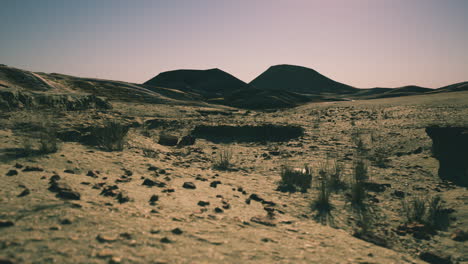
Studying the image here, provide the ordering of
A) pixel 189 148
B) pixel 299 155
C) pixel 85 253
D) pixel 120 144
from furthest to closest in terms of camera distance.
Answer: pixel 189 148, pixel 299 155, pixel 120 144, pixel 85 253

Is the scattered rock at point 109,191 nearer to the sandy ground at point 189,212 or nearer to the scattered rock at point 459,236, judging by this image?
the sandy ground at point 189,212

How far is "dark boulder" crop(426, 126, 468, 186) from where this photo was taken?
17.1 feet

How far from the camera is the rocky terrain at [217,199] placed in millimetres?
2291

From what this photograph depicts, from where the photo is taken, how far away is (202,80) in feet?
197

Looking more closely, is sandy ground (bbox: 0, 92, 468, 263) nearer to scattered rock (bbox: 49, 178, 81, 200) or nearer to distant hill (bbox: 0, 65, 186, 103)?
scattered rock (bbox: 49, 178, 81, 200)

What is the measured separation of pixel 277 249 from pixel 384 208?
2.39 meters

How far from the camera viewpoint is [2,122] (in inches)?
251

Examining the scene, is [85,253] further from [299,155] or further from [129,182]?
[299,155]

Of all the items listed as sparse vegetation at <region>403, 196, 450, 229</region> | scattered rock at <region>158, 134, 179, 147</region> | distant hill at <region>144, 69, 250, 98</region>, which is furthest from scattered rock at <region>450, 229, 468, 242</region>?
distant hill at <region>144, 69, 250, 98</region>

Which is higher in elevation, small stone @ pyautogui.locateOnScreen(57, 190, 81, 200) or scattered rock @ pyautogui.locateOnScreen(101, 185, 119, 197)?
small stone @ pyautogui.locateOnScreen(57, 190, 81, 200)

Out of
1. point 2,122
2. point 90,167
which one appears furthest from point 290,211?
point 2,122

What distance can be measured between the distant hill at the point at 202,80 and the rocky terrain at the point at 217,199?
47.5 metres

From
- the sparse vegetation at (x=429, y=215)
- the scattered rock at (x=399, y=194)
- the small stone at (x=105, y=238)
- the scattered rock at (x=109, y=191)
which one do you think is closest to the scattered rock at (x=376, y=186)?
the scattered rock at (x=399, y=194)

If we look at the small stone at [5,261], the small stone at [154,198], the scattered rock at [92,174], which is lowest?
the small stone at [154,198]
